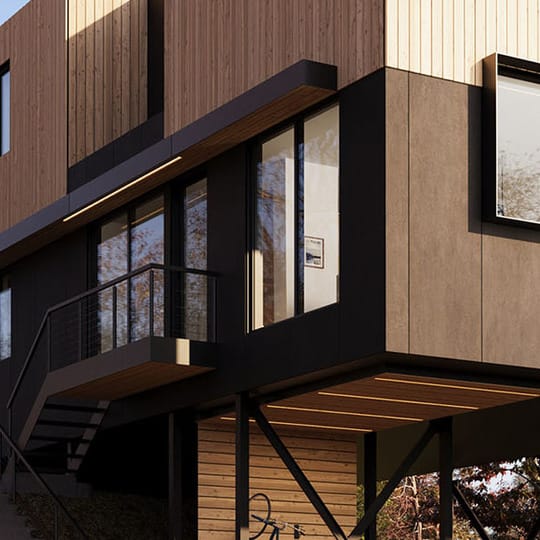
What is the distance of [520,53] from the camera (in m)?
16.3

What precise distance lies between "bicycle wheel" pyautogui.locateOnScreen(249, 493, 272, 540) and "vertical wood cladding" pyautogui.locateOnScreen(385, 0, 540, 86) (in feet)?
20.4

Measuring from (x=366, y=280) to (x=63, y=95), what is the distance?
807 centimetres

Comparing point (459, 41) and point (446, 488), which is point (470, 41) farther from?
point (446, 488)

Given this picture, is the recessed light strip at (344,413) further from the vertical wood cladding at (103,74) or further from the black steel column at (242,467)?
the vertical wood cladding at (103,74)

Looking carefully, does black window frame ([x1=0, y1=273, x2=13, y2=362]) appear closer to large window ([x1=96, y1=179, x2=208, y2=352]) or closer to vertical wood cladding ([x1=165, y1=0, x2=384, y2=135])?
large window ([x1=96, y1=179, x2=208, y2=352])

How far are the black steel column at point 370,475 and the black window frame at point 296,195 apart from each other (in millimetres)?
3588

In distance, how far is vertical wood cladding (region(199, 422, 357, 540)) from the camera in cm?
1869

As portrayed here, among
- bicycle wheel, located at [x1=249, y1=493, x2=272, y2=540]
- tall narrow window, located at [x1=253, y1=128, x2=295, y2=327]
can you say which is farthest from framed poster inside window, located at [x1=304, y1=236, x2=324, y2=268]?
bicycle wheel, located at [x1=249, y1=493, x2=272, y2=540]

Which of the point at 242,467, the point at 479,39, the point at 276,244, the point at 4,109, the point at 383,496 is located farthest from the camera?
the point at 4,109

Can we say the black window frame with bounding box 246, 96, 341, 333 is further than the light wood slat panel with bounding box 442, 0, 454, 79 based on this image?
Yes

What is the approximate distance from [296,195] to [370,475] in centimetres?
486

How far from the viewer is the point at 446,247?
50.3 ft

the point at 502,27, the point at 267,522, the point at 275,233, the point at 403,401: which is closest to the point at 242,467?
the point at 267,522

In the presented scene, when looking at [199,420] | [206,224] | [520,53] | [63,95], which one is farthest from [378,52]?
[63,95]
